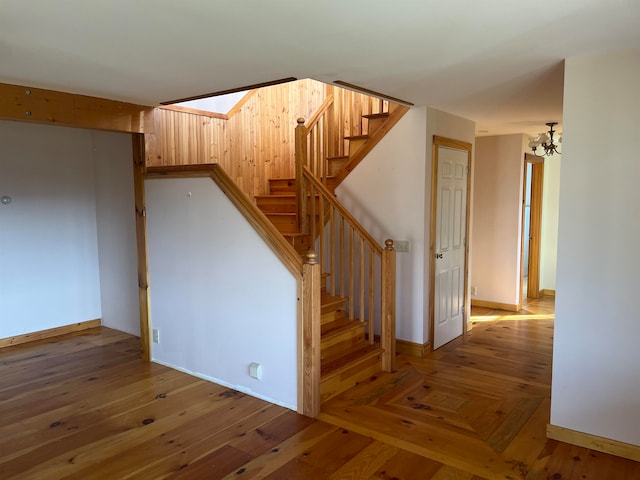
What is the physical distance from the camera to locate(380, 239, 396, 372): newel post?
390cm

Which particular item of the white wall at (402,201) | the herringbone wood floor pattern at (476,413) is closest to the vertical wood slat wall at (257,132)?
the white wall at (402,201)

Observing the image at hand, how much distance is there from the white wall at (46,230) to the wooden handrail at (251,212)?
196 centimetres

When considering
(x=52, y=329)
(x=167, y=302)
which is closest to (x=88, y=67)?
(x=167, y=302)

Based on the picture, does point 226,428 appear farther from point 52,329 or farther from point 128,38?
point 52,329

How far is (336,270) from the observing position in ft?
15.4

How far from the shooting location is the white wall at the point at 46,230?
4.73 m

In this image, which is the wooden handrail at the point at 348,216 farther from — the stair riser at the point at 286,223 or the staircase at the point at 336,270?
the stair riser at the point at 286,223

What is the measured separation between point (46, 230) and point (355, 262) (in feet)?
10.8

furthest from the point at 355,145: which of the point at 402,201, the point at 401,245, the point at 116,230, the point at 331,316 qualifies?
the point at 116,230

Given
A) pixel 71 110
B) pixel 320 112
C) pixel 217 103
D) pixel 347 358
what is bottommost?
pixel 347 358

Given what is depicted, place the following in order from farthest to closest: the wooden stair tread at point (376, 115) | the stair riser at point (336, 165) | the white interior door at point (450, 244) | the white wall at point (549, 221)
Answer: the white wall at point (549, 221)
the stair riser at point (336, 165)
the white interior door at point (450, 244)
the wooden stair tread at point (376, 115)

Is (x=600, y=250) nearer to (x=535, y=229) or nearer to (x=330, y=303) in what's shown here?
(x=330, y=303)

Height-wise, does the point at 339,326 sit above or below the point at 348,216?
below

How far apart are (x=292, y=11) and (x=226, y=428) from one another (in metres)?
2.45
